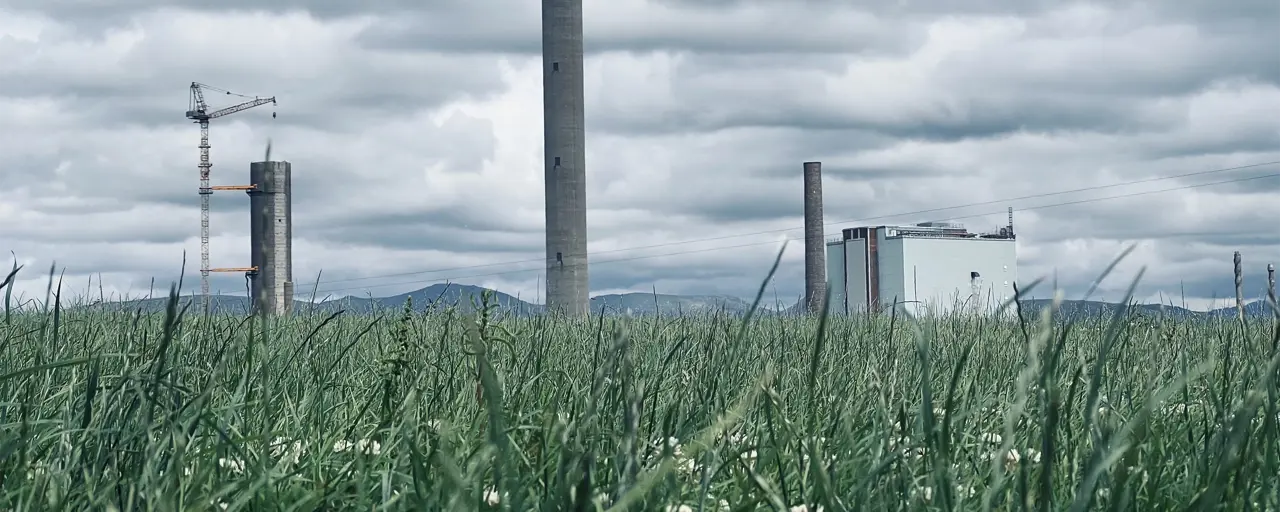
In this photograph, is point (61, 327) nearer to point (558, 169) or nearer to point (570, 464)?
point (570, 464)

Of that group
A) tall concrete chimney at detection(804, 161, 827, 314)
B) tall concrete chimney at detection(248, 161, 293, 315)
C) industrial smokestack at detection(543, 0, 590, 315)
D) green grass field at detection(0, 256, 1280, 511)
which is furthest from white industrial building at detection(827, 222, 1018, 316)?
green grass field at detection(0, 256, 1280, 511)

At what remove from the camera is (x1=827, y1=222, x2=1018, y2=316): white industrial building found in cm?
3691

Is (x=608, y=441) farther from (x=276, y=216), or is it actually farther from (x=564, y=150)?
(x=276, y=216)

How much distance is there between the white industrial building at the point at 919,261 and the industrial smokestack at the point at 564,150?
19.9 metres

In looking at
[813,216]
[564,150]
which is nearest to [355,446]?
[564,150]

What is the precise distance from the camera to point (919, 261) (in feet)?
122

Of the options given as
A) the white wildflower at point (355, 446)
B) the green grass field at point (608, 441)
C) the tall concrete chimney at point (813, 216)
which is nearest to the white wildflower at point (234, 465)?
the green grass field at point (608, 441)

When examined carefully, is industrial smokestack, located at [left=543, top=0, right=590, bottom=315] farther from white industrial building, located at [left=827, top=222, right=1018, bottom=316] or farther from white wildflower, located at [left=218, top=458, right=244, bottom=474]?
white industrial building, located at [left=827, top=222, right=1018, bottom=316]

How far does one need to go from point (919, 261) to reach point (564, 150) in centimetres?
2268

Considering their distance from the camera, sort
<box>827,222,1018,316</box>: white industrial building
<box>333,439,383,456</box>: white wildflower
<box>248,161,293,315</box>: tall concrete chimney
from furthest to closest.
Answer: <box>827,222,1018,316</box>: white industrial building, <box>248,161,293,315</box>: tall concrete chimney, <box>333,439,383,456</box>: white wildflower

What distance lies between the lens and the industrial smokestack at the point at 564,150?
17.2m

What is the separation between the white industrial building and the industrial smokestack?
19.9 m

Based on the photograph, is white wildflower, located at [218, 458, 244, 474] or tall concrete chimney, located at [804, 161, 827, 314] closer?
white wildflower, located at [218, 458, 244, 474]

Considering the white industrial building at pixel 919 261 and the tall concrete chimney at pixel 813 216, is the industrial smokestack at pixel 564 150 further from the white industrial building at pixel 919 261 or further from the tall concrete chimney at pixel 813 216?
the white industrial building at pixel 919 261
